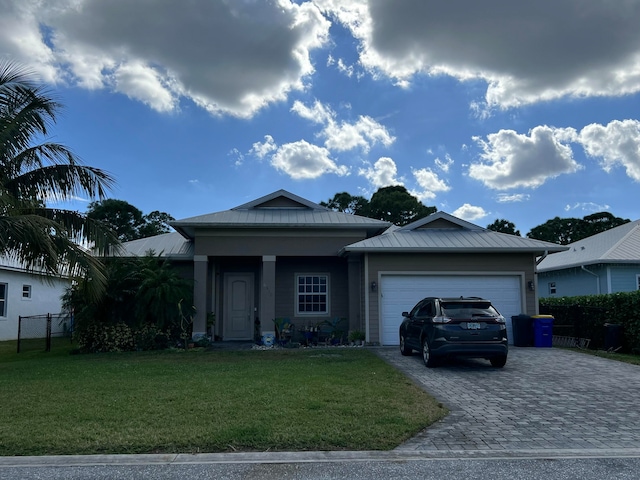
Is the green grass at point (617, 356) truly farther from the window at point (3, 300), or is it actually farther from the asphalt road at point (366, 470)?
the window at point (3, 300)

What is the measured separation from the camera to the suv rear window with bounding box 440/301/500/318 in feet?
35.2

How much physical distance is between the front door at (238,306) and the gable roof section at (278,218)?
2.29 m

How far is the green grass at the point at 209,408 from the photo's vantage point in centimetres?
561

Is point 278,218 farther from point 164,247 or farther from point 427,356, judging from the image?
point 427,356

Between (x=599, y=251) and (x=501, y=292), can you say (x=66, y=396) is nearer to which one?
(x=501, y=292)

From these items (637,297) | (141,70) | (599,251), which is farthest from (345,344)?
(599,251)

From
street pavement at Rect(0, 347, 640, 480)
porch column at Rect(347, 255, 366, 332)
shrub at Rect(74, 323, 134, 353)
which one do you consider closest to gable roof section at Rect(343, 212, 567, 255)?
porch column at Rect(347, 255, 366, 332)

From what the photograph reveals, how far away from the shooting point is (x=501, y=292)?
16.0 meters

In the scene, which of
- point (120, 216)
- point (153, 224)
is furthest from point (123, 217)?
point (153, 224)

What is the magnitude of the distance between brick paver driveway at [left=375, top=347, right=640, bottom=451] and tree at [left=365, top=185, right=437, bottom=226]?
28.7 m

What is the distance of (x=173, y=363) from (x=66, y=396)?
4.07m

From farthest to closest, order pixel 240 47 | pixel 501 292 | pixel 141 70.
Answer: pixel 501 292
pixel 141 70
pixel 240 47

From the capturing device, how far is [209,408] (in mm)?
7023

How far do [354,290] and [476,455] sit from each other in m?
11.5
